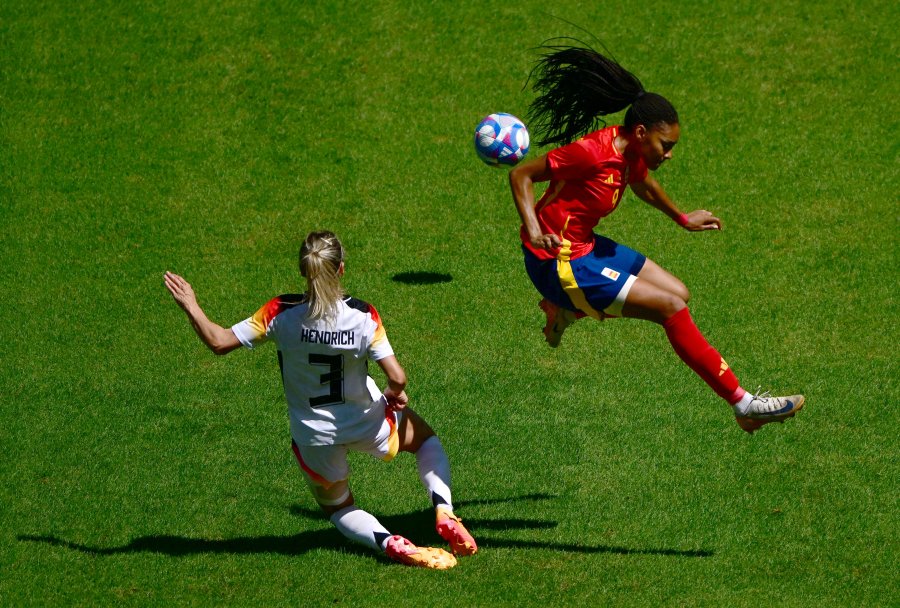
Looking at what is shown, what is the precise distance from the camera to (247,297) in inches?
418

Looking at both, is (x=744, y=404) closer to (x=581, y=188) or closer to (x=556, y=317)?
(x=556, y=317)

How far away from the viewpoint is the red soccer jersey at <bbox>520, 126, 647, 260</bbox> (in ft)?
23.2

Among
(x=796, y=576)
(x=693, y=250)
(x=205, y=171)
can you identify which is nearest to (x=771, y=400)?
(x=796, y=576)

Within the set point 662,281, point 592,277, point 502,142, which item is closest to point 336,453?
point 592,277

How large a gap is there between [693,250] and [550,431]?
133 inches

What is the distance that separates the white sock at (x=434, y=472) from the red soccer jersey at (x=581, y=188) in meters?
1.44

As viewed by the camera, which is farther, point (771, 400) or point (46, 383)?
point (46, 383)

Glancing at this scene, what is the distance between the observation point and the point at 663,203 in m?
7.70

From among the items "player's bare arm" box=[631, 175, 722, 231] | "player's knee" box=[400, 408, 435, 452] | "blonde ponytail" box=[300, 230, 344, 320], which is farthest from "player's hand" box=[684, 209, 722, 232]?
"blonde ponytail" box=[300, 230, 344, 320]

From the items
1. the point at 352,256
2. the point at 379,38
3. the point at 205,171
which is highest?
the point at 379,38

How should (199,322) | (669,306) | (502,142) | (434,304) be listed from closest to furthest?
(199,322), (669,306), (502,142), (434,304)

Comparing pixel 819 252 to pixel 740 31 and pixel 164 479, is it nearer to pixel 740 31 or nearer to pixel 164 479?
pixel 740 31

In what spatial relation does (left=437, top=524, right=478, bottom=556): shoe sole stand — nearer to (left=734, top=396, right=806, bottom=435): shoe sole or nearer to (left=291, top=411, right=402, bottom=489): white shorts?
(left=291, top=411, right=402, bottom=489): white shorts

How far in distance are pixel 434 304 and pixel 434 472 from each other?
3.60m
